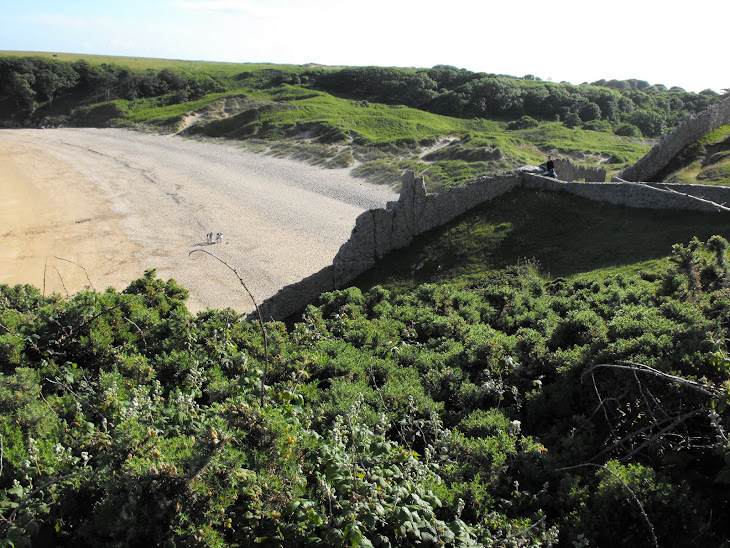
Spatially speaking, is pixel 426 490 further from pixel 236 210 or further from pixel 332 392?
pixel 236 210

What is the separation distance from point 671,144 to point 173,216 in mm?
33219

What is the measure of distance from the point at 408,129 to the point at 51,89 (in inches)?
2875

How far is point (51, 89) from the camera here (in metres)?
95.4

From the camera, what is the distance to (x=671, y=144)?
25.8 metres

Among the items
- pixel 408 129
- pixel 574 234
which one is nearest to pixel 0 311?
pixel 574 234

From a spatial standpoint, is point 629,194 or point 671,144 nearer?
point 629,194

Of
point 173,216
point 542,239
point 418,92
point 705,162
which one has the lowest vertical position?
point 173,216

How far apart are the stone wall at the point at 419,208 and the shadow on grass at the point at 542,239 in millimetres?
335

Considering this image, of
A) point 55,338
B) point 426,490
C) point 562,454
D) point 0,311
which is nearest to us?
point 426,490

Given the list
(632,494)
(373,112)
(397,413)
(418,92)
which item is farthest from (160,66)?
(632,494)

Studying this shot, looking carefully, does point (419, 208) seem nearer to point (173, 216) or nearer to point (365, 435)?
point (365, 435)

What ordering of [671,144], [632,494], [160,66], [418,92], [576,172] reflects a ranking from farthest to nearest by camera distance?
[160,66], [418,92], [671,144], [576,172], [632,494]

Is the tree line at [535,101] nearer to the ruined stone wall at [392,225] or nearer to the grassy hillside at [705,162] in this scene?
the grassy hillside at [705,162]

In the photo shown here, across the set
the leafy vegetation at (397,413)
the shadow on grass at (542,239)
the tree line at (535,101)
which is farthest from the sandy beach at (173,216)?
the tree line at (535,101)
